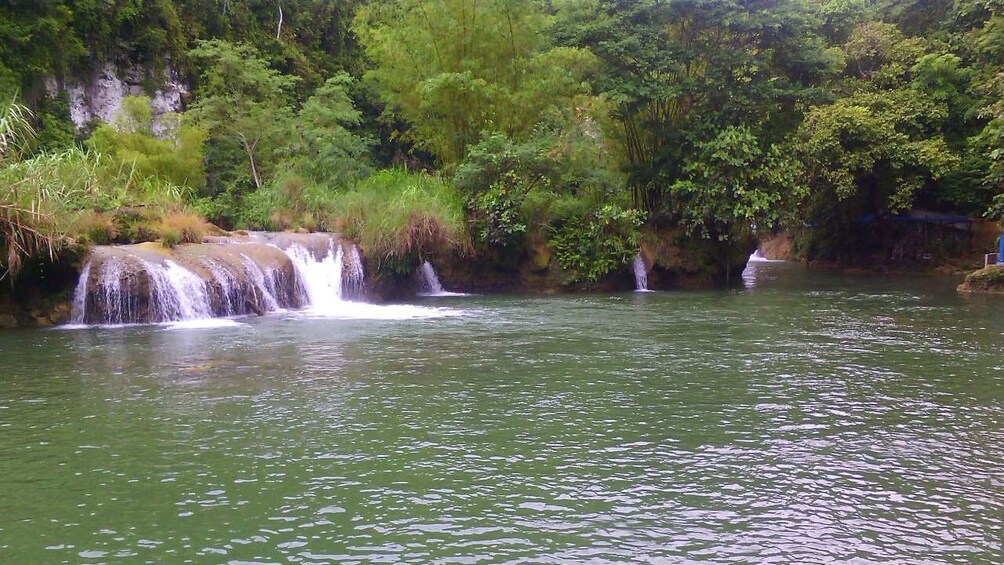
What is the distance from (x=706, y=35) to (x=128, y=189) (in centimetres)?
1704

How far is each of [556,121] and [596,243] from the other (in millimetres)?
4166

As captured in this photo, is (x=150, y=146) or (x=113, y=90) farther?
(x=113, y=90)

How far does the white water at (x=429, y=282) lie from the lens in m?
22.0

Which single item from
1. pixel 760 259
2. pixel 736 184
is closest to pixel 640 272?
pixel 736 184

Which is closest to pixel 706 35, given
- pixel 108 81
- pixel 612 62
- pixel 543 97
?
pixel 612 62

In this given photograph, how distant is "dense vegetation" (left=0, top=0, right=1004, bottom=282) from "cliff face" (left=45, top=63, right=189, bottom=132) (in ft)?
0.78

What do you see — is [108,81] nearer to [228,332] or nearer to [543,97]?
[543,97]

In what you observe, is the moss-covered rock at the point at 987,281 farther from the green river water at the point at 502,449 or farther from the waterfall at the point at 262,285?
the waterfall at the point at 262,285

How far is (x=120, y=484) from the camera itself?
233 inches

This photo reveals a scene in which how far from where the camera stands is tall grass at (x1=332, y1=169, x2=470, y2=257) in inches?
783

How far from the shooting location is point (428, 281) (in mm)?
22172

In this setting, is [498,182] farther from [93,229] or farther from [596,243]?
[93,229]

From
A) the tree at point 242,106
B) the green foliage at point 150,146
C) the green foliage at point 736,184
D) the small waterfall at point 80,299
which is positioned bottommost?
the small waterfall at point 80,299

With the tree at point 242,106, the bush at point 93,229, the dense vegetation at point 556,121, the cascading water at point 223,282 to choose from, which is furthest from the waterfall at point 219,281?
the tree at point 242,106
